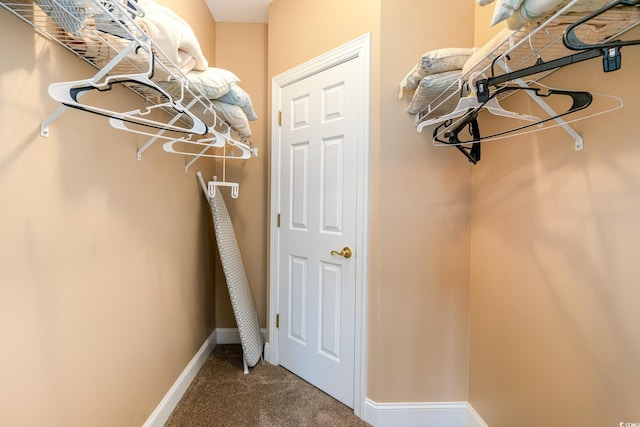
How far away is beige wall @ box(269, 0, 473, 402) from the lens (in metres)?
1.55

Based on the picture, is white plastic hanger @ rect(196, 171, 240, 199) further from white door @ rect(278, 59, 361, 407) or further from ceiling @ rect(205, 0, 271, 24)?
ceiling @ rect(205, 0, 271, 24)

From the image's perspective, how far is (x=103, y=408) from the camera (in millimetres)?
1120

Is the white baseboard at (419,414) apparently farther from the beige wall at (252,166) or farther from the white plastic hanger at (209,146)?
the white plastic hanger at (209,146)

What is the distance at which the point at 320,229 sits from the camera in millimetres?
1877

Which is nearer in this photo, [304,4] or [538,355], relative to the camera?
[538,355]

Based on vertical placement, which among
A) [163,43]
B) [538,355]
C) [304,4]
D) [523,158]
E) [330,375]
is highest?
[304,4]

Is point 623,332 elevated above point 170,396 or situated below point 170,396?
above

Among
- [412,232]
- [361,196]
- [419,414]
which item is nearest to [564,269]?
[412,232]

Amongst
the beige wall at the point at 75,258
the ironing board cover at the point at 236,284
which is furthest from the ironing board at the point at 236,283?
the beige wall at the point at 75,258

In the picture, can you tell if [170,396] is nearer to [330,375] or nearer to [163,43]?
[330,375]

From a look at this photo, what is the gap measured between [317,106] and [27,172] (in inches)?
57.6

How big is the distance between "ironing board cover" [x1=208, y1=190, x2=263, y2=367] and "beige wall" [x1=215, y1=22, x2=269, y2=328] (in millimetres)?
253

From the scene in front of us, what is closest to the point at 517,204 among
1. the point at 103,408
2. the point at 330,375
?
the point at 330,375

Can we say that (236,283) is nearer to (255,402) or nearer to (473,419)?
(255,402)
